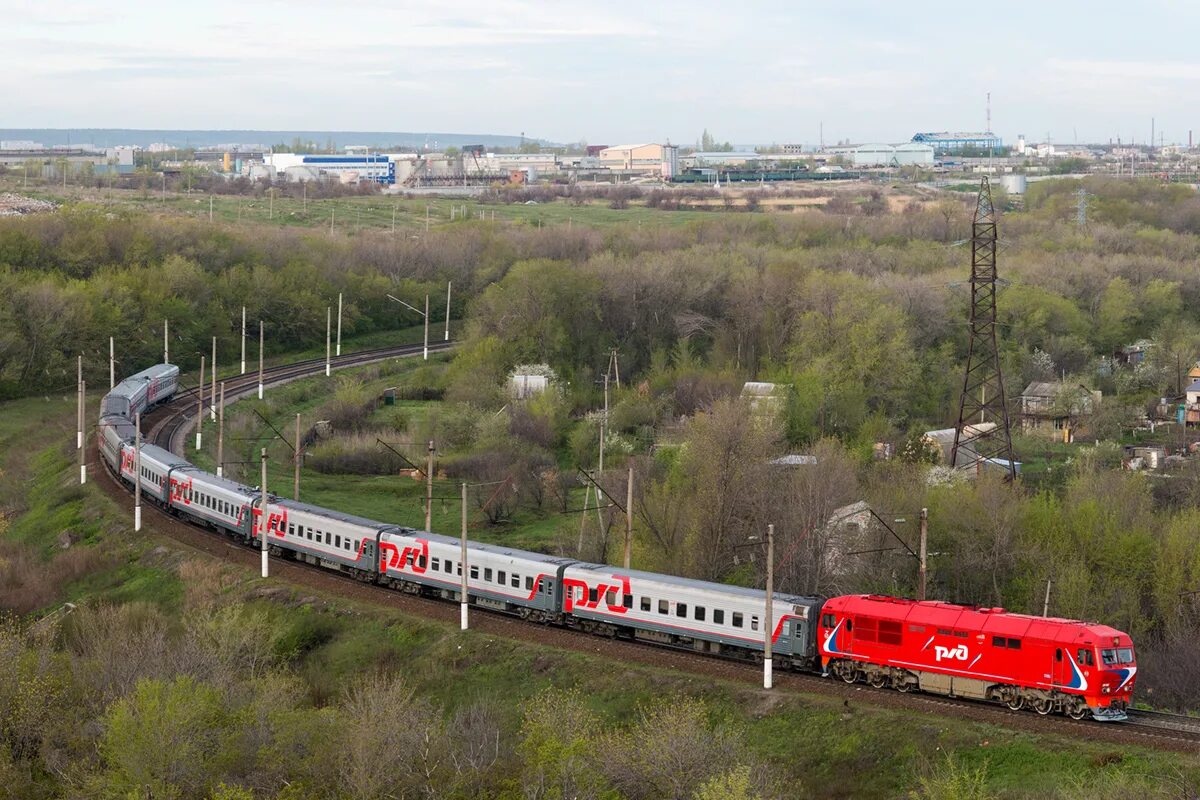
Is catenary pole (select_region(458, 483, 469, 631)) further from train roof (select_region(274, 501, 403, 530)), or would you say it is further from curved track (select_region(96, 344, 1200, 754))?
train roof (select_region(274, 501, 403, 530))

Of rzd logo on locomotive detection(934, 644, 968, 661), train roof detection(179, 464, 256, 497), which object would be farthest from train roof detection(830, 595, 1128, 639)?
train roof detection(179, 464, 256, 497)

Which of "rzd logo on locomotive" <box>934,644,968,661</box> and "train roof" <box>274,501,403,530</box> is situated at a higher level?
"train roof" <box>274,501,403,530</box>

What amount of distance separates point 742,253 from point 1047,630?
8149 centimetres

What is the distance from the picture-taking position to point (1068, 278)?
338 ft

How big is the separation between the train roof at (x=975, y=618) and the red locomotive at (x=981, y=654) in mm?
22

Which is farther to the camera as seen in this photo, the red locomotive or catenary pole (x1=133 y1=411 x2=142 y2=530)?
catenary pole (x1=133 y1=411 x2=142 y2=530)

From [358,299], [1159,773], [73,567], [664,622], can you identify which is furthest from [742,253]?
[1159,773]

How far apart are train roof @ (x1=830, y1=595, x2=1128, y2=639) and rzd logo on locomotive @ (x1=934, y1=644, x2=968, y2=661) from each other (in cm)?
50

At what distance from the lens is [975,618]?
3331 cm

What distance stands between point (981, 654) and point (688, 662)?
7548 mm

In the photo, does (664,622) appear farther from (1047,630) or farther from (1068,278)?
(1068,278)

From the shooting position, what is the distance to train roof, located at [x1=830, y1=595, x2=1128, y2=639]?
31.9m

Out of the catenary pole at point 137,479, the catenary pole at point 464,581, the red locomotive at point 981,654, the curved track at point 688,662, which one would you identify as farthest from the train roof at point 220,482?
the red locomotive at point 981,654

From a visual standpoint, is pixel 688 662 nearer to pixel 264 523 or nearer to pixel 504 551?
pixel 504 551
